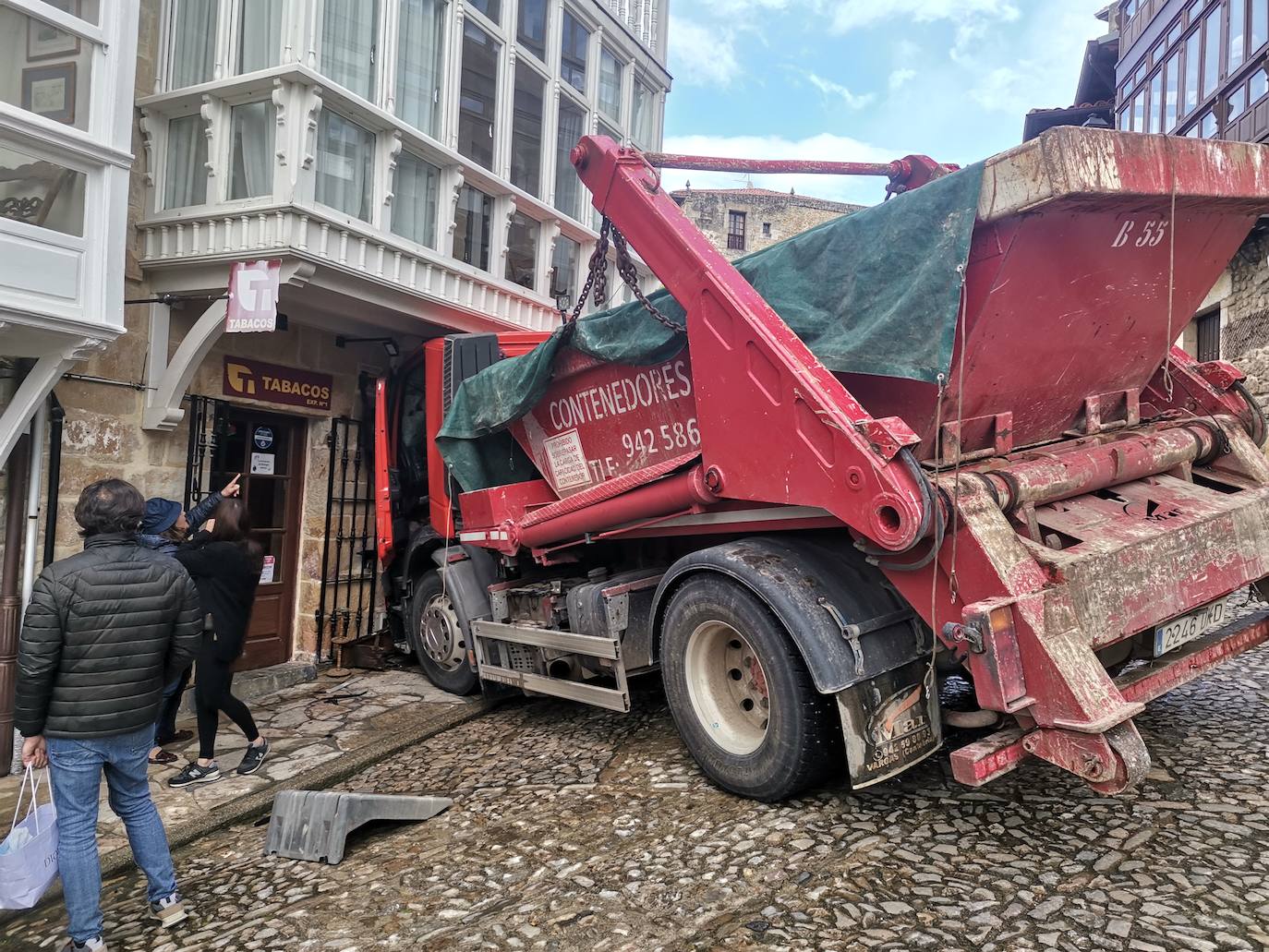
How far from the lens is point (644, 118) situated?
1014cm

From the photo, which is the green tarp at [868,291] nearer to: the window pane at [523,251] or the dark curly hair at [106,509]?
the dark curly hair at [106,509]

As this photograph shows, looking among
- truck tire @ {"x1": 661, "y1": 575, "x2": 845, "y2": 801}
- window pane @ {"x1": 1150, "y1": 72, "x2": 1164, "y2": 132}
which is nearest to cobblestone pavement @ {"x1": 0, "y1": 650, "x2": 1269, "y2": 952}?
truck tire @ {"x1": 661, "y1": 575, "x2": 845, "y2": 801}

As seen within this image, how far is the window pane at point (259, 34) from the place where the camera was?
5.71 metres

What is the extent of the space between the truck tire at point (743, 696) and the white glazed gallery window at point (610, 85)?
7.17 m

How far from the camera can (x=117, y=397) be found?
18.8 ft

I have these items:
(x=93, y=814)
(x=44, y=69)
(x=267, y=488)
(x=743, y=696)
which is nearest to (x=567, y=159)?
(x=267, y=488)

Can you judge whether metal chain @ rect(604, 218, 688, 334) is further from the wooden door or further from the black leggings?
the wooden door

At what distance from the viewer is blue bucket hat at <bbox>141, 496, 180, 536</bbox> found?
4.76m

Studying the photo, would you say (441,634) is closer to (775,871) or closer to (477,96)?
(775,871)

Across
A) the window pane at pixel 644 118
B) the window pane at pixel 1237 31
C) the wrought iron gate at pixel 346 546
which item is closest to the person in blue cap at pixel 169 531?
the wrought iron gate at pixel 346 546

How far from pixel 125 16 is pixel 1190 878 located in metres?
6.59

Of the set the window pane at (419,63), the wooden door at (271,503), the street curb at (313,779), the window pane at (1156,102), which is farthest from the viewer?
the window pane at (1156,102)

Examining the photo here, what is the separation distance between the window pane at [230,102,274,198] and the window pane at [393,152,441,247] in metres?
0.97

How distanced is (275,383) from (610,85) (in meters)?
5.20
